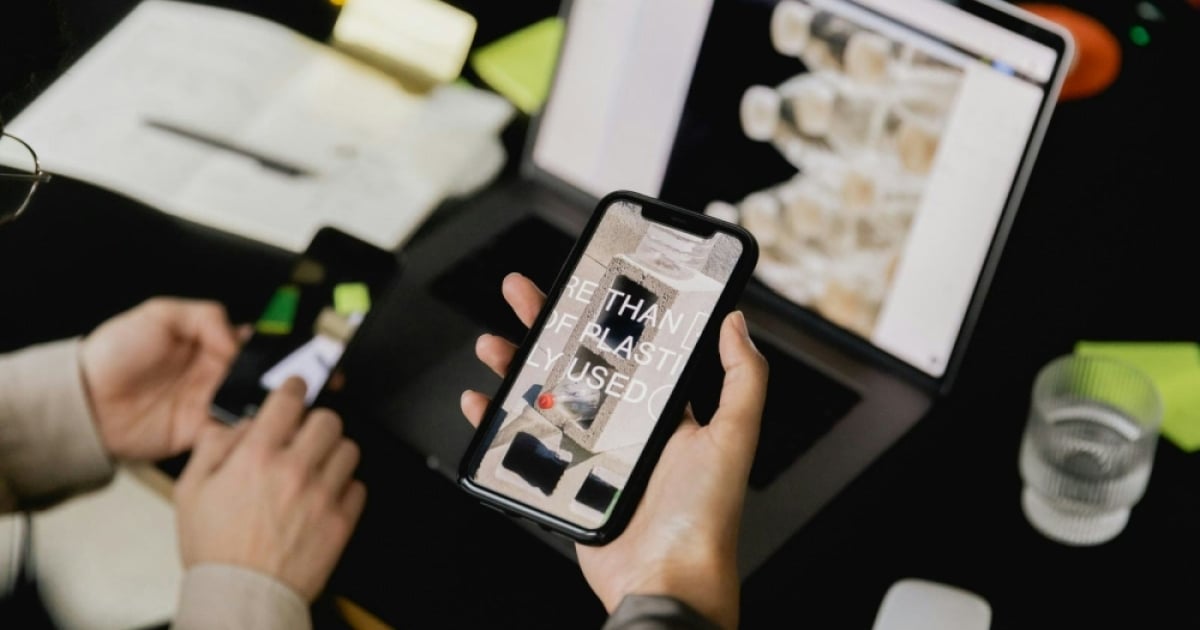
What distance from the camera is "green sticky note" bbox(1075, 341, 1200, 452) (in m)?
0.75

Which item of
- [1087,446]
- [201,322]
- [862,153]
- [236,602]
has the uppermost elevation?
[862,153]

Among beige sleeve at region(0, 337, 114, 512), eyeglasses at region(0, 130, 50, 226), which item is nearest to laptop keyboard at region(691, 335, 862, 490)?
beige sleeve at region(0, 337, 114, 512)

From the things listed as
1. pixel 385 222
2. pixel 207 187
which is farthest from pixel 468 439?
pixel 207 187

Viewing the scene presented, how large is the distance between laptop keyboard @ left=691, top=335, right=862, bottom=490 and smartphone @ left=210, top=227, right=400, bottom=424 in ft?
0.86

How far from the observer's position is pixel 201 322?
81 centimetres

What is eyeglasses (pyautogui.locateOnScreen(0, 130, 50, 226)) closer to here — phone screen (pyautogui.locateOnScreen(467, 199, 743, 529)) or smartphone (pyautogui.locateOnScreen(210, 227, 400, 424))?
smartphone (pyautogui.locateOnScreen(210, 227, 400, 424))

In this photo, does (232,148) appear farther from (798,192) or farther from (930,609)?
(930,609)

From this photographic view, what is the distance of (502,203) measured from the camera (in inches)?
35.5

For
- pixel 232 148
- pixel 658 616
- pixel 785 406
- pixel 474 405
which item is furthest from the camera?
pixel 232 148

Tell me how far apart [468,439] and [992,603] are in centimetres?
36

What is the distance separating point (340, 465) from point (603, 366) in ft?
0.73

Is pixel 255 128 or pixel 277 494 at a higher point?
pixel 255 128

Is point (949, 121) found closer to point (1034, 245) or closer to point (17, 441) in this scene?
point (1034, 245)

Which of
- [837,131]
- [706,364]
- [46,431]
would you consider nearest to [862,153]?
[837,131]
